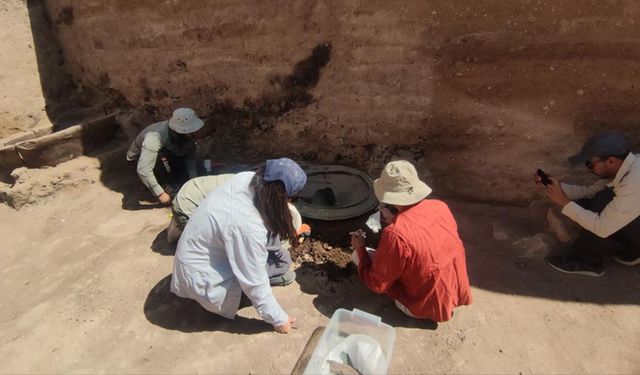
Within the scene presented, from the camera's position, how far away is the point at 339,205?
436 cm

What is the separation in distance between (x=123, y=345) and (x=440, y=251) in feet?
7.42

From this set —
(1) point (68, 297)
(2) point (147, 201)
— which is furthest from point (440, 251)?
(2) point (147, 201)

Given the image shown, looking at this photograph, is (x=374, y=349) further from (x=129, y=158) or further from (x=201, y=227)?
(x=129, y=158)

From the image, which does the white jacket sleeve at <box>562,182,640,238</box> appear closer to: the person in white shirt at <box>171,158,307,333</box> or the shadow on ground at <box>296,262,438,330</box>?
the shadow on ground at <box>296,262,438,330</box>

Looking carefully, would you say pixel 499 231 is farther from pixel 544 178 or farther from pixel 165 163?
pixel 165 163

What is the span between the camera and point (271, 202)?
2.65m

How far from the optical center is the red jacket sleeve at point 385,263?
266 centimetres

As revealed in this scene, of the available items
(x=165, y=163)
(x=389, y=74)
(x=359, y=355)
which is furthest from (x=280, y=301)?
(x=389, y=74)

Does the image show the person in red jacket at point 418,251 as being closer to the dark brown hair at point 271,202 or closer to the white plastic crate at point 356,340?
the white plastic crate at point 356,340

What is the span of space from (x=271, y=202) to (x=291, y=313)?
40.9 inches

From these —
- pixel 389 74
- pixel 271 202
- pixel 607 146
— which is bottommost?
pixel 271 202

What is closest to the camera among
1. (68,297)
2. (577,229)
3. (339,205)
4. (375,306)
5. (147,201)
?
(375,306)

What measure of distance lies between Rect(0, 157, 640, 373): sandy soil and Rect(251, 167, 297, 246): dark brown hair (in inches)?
34.2

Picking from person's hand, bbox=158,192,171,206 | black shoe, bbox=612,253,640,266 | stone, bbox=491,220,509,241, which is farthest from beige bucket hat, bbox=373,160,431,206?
person's hand, bbox=158,192,171,206
